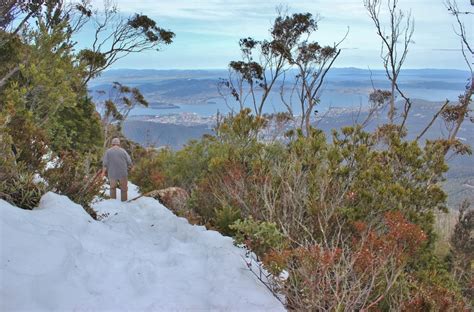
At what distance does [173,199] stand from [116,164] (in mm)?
1466

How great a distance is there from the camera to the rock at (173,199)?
858 cm

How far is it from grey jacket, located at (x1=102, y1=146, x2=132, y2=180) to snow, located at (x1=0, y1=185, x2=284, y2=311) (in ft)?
10.7

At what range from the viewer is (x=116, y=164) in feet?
30.0

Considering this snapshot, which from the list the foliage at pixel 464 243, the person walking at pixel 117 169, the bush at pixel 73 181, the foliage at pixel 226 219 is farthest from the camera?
the foliage at pixel 464 243

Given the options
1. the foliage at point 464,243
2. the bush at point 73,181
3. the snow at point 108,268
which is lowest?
the foliage at point 464,243

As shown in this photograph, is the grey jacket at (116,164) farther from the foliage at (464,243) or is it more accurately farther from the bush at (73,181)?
the foliage at (464,243)

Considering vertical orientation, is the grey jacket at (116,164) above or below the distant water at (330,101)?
below

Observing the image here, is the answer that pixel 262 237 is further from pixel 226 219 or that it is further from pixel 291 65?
pixel 291 65

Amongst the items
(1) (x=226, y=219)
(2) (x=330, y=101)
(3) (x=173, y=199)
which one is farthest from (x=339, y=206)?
(2) (x=330, y=101)

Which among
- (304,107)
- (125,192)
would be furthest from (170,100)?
(125,192)

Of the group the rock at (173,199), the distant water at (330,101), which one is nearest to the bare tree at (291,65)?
the distant water at (330,101)

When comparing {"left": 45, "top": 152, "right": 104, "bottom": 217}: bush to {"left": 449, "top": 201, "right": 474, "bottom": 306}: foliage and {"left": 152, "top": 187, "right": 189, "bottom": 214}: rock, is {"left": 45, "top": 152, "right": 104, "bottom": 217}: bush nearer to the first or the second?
{"left": 152, "top": 187, "right": 189, "bottom": 214}: rock

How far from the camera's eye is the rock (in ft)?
28.1

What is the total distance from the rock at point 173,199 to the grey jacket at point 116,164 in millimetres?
787
